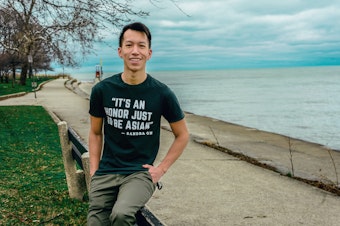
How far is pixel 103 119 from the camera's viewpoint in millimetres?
2904

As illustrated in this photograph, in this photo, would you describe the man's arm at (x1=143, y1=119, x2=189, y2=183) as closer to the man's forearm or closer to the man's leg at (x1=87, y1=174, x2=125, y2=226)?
the man's leg at (x1=87, y1=174, x2=125, y2=226)

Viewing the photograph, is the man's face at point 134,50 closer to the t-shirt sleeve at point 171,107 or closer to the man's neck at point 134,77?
the man's neck at point 134,77

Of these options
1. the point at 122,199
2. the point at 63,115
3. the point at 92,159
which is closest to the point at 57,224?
the point at 92,159

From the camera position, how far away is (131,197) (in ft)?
8.01

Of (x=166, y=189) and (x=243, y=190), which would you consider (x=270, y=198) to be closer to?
(x=243, y=190)

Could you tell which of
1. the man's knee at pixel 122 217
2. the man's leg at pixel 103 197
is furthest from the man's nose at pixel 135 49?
the man's knee at pixel 122 217

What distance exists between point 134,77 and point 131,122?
0.30 m

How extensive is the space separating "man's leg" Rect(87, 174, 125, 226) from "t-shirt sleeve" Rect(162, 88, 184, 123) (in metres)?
0.51

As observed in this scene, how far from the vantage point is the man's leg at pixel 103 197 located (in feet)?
8.43

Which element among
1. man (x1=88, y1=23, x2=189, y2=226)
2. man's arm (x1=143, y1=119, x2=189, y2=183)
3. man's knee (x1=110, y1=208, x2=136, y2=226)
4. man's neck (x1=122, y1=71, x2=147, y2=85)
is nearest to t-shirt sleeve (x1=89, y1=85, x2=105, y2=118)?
man (x1=88, y1=23, x2=189, y2=226)

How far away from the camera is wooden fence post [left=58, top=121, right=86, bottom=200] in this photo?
4.73 meters

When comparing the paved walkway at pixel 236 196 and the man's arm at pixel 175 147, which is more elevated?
the man's arm at pixel 175 147

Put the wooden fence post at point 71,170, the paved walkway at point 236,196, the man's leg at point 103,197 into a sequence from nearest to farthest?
the man's leg at point 103,197
the paved walkway at point 236,196
the wooden fence post at point 71,170

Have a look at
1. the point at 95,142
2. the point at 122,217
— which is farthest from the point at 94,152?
the point at 122,217
